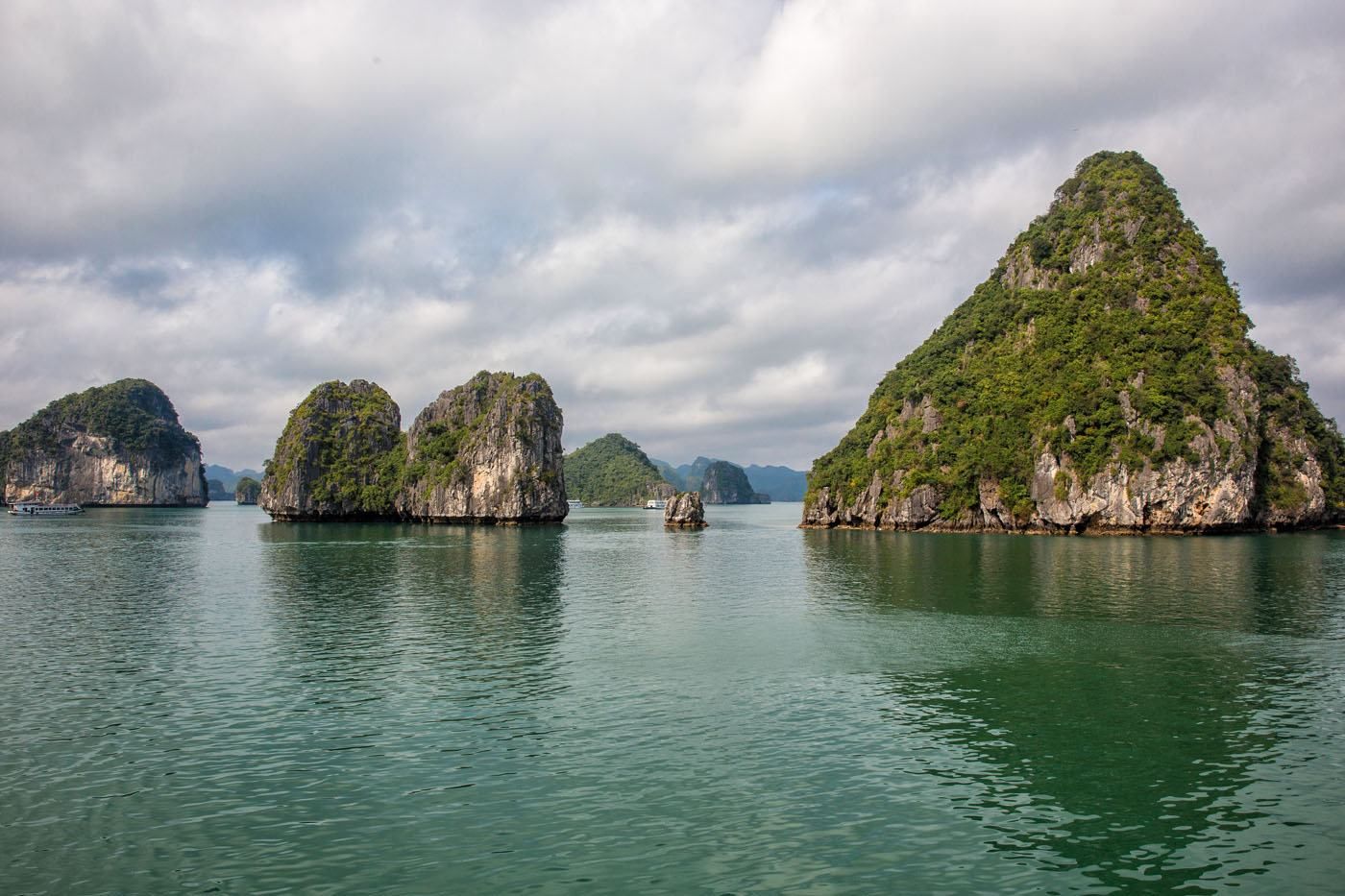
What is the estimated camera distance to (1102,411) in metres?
110

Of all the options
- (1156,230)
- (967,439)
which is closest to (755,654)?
(967,439)

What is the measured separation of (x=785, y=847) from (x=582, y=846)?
3.74m

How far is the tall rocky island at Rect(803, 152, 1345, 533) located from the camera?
346 ft

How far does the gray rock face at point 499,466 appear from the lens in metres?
146

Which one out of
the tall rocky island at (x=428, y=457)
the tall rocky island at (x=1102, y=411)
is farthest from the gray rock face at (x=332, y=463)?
the tall rocky island at (x=1102, y=411)

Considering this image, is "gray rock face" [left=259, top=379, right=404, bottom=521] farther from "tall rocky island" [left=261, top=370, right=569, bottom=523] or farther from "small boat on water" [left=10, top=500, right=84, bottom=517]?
"small boat on water" [left=10, top=500, right=84, bottom=517]

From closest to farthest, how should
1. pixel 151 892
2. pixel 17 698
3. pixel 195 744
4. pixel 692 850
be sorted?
pixel 151 892, pixel 692 850, pixel 195 744, pixel 17 698

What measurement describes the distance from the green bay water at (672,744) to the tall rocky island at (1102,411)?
6580cm

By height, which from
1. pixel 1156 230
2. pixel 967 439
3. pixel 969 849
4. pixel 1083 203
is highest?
pixel 1083 203

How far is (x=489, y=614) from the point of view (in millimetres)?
41062

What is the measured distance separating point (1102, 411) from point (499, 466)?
98.2 metres

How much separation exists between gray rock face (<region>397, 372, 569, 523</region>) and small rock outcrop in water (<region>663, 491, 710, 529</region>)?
73.4 ft

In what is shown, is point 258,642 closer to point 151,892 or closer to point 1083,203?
point 151,892

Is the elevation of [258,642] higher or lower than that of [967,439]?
lower
